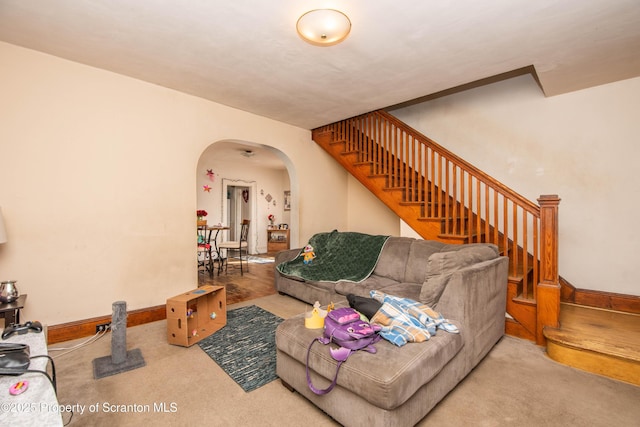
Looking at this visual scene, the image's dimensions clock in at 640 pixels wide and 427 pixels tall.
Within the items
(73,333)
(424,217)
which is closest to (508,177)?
(424,217)

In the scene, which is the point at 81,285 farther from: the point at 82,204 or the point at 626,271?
the point at 626,271

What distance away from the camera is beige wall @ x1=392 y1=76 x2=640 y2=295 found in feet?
10.1

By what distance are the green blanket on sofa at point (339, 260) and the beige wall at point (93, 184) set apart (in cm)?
136

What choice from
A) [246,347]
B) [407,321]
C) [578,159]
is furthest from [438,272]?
[578,159]

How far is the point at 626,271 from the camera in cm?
308

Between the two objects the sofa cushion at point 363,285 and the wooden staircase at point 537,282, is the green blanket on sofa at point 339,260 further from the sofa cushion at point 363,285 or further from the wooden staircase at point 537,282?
the wooden staircase at point 537,282

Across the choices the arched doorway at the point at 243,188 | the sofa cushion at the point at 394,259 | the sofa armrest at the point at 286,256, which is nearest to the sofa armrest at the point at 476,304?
the sofa cushion at the point at 394,259

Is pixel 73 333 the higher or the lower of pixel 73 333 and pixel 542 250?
the lower

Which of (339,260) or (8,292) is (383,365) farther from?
(8,292)

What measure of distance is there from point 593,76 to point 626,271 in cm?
208

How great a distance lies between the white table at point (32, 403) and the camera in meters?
0.78

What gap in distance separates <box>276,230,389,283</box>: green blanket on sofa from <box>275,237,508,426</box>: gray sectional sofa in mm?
530

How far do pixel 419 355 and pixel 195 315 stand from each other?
222 centimetres

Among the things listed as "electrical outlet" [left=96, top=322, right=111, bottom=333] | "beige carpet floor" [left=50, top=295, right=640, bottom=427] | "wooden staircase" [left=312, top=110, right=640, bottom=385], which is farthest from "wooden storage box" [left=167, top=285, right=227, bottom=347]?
"wooden staircase" [left=312, top=110, right=640, bottom=385]
